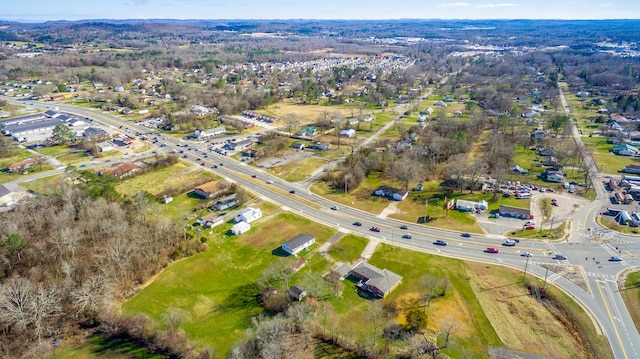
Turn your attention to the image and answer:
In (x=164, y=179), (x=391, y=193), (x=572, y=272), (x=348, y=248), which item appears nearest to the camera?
(x=572, y=272)

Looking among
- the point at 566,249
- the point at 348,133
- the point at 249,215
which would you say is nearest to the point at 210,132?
the point at 348,133

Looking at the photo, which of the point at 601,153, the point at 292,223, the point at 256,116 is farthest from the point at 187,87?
the point at 601,153

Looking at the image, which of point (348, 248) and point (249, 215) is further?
point (249, 215)

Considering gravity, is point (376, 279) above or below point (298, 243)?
below

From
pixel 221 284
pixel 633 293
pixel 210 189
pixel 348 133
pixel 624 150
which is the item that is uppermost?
pixel 624 150

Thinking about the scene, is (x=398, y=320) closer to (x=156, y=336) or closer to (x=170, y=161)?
(x=156, y=336)

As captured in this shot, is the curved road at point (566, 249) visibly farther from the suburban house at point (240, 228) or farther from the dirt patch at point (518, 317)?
the suburban house at point (240, 228)

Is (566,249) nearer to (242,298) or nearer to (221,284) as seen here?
(242,298)
